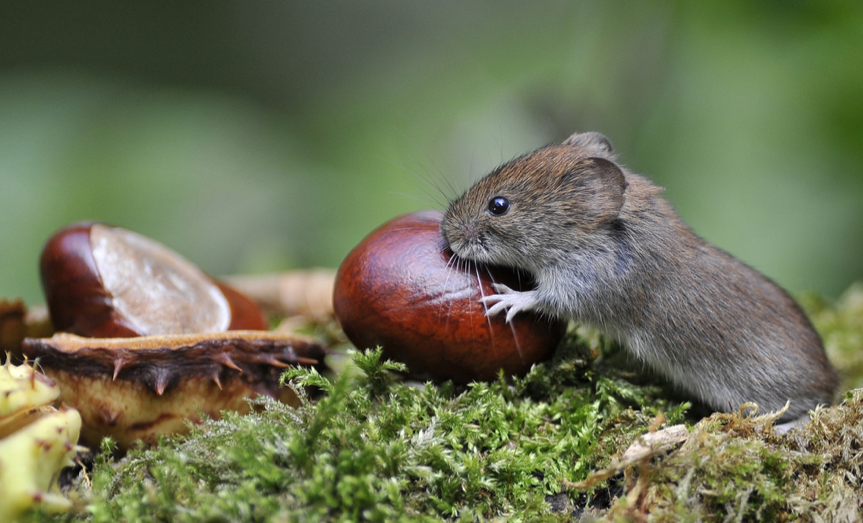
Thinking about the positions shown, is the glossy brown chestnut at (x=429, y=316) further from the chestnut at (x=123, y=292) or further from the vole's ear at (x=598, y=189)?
the chestnut at (x=123, y=292)

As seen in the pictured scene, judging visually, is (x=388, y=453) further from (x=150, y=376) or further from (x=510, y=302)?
(x=150, y=376)

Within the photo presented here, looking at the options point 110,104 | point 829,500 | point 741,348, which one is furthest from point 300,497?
point 110,104

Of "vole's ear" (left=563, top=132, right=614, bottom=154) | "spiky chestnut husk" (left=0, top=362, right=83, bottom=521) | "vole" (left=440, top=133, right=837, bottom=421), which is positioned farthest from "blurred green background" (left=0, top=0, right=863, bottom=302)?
"spiky chestnut husk" (left=0, top=362, right=83, bottom=521)

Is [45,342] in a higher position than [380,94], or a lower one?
lower

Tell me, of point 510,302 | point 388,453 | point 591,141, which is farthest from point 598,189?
point 388,453

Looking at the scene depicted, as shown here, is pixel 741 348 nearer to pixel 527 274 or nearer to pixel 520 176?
pixel 527 274

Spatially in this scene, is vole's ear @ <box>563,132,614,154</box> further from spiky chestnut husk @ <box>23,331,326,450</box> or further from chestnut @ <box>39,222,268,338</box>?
chestnut @ <box>39,222,268,338</box>
